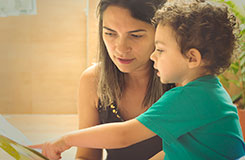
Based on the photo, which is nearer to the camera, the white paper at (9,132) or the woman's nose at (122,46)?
the white paper at (9,132)

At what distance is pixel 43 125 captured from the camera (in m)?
2.98

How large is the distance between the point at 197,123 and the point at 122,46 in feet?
1.22

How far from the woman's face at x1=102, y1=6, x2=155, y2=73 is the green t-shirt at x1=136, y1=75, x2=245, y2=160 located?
0.99ft

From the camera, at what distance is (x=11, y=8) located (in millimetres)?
2859

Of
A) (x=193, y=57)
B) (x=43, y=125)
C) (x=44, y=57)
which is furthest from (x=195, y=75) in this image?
(x=44, y=57)

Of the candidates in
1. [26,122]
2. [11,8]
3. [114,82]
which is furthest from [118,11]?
[26,122]

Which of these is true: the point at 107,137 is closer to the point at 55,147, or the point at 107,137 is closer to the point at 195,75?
the point at 55,147

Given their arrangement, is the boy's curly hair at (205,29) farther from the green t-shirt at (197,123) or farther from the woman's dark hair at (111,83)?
the woman's dark hair at (111,83)

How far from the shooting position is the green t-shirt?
65cm

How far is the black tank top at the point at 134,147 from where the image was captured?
115 cm

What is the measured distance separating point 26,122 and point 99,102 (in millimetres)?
2126

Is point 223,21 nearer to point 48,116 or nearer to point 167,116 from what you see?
point 167,116

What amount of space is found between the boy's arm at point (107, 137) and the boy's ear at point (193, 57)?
0.61 ft

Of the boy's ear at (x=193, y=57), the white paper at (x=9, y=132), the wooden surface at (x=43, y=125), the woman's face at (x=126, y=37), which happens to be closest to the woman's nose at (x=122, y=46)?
the woman's face at (x=126, y=37)
